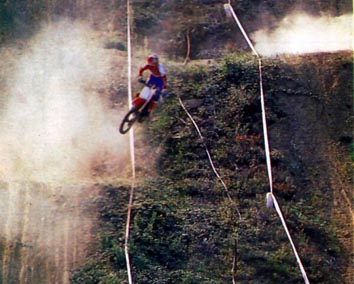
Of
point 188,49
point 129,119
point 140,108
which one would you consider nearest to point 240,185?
point 140,108

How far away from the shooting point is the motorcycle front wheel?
1264 centimetres

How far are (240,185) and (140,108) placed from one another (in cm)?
233

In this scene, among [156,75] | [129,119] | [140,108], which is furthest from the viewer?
[129,119]

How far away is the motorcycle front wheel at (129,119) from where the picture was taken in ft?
41.5

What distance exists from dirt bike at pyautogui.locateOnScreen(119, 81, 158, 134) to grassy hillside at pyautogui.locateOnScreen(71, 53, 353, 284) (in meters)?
0.40

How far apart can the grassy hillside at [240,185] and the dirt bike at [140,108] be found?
40 cm

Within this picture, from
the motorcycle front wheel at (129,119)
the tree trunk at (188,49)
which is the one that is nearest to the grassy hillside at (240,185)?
the motorcycle front wheel at (129,119)

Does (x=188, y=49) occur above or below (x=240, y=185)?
above

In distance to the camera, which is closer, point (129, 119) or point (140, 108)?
point (140, 108)

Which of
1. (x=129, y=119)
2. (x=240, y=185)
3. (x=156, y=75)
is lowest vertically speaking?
(x=240, y=185)

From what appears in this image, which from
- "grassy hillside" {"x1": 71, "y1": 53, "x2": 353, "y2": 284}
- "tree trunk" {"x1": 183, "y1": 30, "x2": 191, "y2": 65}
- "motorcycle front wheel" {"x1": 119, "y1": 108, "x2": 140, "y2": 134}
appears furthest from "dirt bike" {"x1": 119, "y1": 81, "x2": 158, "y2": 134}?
"tree trunk" {"x1": 183, "y1": 30, "x2": 191, "y2": 65}

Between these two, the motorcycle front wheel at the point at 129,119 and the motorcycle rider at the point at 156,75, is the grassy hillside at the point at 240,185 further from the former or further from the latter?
the motorcycle rider at the point at 156,75

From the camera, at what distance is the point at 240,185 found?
39.4 ft

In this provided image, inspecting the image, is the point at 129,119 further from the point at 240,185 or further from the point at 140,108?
the point at 240,185
